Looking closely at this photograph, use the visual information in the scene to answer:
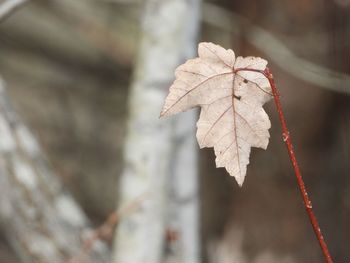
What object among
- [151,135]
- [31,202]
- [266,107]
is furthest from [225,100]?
[266,107]

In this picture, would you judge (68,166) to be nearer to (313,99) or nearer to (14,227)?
(313,99)

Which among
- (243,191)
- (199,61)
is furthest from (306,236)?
(199,61)

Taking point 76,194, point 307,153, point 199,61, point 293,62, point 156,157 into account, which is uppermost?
point 199,61

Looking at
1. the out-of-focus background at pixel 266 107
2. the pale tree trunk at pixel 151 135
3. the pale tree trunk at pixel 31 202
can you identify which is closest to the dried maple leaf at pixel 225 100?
the pale tree trunk at pixel 151 135

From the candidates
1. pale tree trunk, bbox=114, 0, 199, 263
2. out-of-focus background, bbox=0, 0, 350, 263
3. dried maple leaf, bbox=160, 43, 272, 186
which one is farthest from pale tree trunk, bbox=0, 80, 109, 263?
out-of-focus background, bbox=0, 0, 350, 263

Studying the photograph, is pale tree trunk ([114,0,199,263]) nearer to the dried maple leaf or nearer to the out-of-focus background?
the dried maple leaf

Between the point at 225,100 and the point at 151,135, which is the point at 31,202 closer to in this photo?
the point at 151,135
